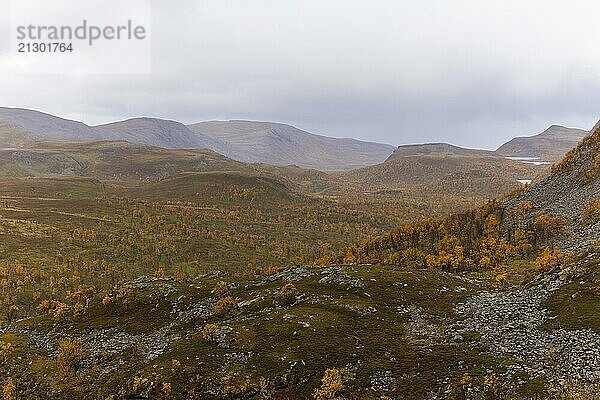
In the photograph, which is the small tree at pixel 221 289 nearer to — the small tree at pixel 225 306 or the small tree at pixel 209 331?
the small tree at pixel 225 306

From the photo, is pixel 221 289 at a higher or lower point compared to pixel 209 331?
higher

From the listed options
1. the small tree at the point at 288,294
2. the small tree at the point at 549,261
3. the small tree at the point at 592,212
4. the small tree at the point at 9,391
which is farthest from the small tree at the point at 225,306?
the small tree at the point at 592,212

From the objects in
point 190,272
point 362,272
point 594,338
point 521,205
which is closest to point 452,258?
point 362,272

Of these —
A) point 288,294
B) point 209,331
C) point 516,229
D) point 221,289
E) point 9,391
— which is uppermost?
point 516,229

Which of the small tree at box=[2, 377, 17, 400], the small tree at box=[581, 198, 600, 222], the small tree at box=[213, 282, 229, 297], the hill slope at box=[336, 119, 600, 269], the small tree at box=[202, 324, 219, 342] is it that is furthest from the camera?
the hill slope at box=[336, 119, 600, 269]

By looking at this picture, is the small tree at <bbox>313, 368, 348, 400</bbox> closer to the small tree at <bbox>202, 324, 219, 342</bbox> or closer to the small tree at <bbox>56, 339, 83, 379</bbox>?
the small tree at <bbox>202, 324, 219, 342</bbox>

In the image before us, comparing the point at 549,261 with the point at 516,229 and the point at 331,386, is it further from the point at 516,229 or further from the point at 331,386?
the point at 331,386

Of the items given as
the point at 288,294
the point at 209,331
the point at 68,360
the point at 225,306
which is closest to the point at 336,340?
the point at 288,294

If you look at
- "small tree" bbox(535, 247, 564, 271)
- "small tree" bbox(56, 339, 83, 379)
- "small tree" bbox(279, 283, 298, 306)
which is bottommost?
"small tree" bbox(56, 339, 83, 379)

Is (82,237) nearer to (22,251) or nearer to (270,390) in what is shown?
(22,251)

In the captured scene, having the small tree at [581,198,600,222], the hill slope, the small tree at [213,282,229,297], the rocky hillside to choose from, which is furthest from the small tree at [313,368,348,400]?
the small tree at [581,198,600,222]

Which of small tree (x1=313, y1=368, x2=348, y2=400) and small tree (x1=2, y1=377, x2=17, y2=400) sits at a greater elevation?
small tree (x1=313, y1=368, x2=348, y2=400)
